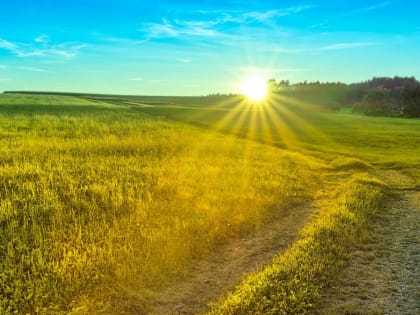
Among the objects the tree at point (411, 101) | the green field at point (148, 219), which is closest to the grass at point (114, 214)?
the green field at point (148, 219)

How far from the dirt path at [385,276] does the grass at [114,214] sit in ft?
12.2

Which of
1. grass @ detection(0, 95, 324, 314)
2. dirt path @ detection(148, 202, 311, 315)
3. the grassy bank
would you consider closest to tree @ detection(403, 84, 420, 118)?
grass @ detection(0, 95, 324, 314)

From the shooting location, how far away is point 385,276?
927 cm

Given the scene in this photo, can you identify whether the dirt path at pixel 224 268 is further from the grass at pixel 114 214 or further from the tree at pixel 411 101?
the tree at pixel 411 101

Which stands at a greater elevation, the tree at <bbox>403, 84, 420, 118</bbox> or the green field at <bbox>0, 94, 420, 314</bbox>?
the tree at <bbox>403, 84, 420, 118</bbox>

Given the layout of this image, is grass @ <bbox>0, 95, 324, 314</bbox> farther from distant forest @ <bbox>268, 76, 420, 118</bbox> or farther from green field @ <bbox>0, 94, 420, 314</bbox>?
distant forest @ <bbox>268, 76, 420, 118</bbox>

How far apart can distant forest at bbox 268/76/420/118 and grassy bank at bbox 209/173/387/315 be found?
84367 mm

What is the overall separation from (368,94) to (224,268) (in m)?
122

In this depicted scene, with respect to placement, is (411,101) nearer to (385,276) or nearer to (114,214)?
(385,276)

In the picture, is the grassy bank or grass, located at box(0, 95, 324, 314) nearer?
the grassy bank

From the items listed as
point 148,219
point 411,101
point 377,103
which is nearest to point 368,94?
point 377,103

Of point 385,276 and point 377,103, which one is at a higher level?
point 377,103

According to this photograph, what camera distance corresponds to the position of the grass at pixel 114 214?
8539 millimetres

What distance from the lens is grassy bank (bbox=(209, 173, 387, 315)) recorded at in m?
7.80
